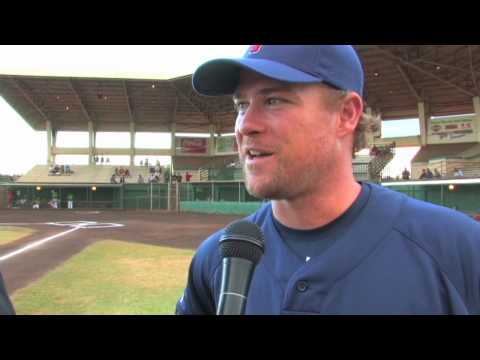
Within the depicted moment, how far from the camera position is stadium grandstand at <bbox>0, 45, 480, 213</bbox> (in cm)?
3194

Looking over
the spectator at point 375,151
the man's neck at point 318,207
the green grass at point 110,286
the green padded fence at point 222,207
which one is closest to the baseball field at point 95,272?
the green grass at point 110,286

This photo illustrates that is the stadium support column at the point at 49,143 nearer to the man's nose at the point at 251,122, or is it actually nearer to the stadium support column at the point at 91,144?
the stadium support column at the point at 91,144

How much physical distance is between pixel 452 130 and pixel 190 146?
27651mm

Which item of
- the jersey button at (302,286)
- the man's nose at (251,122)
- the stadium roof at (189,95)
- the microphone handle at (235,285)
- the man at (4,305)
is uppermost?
the stadium roof at (189,95)

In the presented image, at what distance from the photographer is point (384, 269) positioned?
5.00 feet

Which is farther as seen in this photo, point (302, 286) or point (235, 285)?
point (302, 286)

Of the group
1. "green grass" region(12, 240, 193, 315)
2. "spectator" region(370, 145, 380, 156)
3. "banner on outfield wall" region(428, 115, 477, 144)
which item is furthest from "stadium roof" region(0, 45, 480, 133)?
"green grass" region(12, 240, 193, 315)

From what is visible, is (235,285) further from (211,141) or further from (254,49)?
(211,141)

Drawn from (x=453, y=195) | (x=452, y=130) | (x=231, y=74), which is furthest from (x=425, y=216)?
(x=452, y=130)

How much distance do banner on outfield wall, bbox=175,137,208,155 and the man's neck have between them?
4771cm

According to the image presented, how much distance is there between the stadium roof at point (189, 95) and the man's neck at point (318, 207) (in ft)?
97.2

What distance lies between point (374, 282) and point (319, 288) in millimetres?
196

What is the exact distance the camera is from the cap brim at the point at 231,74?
1620 millimetres

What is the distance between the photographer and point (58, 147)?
50.0 m
